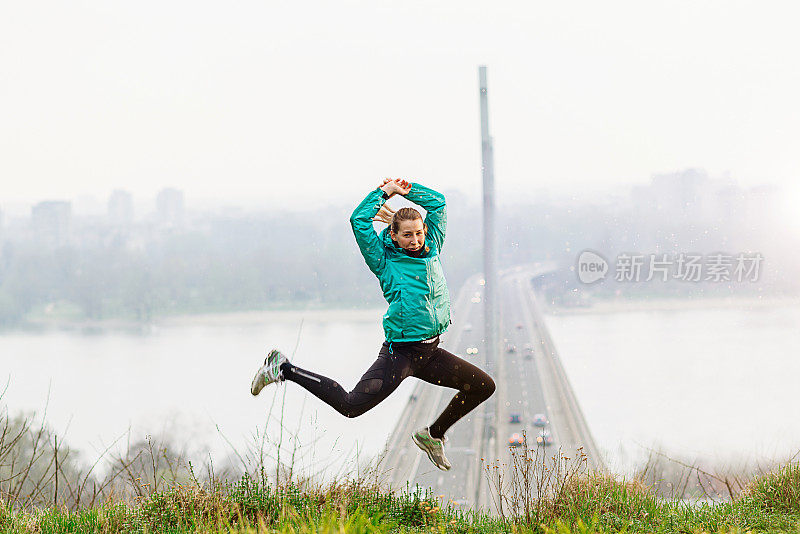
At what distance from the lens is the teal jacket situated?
3.79 metres

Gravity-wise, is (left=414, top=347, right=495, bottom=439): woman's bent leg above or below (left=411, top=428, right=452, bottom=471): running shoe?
above

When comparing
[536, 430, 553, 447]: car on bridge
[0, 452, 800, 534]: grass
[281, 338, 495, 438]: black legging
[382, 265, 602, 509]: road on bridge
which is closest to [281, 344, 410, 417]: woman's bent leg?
[281, 338, 495, 438]: black legging

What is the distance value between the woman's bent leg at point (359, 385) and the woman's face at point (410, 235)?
67 centimetres

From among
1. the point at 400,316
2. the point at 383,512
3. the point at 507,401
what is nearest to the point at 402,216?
the point at 400,316

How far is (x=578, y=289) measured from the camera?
408 inches

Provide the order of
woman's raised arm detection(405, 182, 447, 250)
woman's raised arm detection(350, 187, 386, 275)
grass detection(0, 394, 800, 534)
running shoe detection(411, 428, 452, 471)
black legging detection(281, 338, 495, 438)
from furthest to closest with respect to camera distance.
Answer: grass detection(0, 394, 800, 534)
running shoe detection(411, 428, 452, 471)
woman's raised arm detection(405, 182, 447, 250)
black legging detection(281, 338, 495, 438)
woman's raised arm detection(350, 187, 386, 275)

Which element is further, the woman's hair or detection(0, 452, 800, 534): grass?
detection(0, 452, 800, 534): grass

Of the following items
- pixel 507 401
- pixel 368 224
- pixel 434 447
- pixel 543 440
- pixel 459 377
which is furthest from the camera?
pixel 507 401

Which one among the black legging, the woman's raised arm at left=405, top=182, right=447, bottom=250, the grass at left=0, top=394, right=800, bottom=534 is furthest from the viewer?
the grass at left=0, top=394, right=800, bottom=534

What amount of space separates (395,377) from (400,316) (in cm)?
37

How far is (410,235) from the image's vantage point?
379 cm

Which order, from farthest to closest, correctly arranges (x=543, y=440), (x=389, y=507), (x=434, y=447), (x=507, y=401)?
(x=507, y=401) → (x=389, y=507) → (x=543, y=440) → (x=434, y=447)

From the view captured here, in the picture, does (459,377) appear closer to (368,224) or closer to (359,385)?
(359,385)

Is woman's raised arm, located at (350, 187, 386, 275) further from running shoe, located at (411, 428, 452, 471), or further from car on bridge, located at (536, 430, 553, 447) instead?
car on bridge, located at (536, 430, 553, 447)
